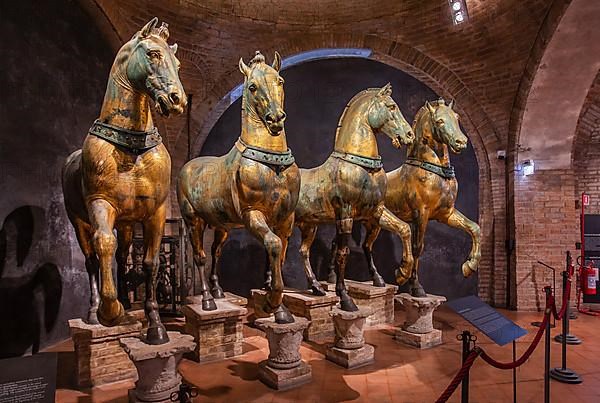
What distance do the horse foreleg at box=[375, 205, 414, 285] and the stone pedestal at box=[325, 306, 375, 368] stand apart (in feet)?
2.81

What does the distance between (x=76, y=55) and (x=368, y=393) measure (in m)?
5.56

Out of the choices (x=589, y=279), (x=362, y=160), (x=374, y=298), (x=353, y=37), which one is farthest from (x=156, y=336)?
(x=589, y=279)

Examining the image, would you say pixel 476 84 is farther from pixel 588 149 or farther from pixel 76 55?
pixel 76 55

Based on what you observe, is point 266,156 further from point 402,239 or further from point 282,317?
point 402,239

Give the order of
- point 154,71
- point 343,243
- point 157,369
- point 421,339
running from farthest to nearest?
point 421,339, point 343,243, point 157,369, point 154,71

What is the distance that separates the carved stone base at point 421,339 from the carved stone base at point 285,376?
1603 millimetres

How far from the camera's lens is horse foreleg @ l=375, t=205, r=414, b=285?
5.02 meters

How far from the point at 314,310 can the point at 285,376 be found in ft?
4.66

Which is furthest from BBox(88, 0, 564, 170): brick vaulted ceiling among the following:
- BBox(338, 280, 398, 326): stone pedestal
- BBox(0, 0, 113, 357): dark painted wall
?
BBox(338, 280, 398, 326): stone pedestal

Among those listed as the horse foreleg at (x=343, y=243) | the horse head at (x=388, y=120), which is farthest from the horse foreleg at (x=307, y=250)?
the horse head at (x=388, y=120)

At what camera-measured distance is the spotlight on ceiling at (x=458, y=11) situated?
6941 millimetres

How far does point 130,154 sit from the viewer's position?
3027 mm

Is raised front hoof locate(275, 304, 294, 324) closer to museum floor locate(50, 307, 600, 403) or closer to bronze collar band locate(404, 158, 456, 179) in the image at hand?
museum floor locate(50, 307, 600, 403)

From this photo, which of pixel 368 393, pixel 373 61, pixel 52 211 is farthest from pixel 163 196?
pixel 373 61
